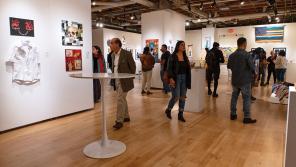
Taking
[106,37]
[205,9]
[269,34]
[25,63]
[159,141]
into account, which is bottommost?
[159,141]

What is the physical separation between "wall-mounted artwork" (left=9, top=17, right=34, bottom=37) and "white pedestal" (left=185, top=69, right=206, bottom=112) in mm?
3449

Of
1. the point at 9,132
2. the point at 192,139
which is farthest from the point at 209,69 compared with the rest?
the point at 9,132

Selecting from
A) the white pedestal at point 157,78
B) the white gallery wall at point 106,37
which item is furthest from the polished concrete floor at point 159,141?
the white gallery wall at point 106,37

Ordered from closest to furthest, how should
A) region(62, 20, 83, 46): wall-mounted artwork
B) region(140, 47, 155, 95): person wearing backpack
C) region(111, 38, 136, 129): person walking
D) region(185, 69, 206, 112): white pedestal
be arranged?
region(111, 38, 136, 129): person walking
region(62, 20, 83, 46): wall-mounted artwork
region(185, 69, 206, 112): white pedestal
region(140, 47, 155, 95): person wearing backpack

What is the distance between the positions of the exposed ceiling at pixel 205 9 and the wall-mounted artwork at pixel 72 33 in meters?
3.58

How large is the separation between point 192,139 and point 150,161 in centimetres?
102

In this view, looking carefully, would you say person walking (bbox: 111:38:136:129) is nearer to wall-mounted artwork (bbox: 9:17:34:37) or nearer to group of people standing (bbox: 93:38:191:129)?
group of people standing (bbox: 93:38:191:129)

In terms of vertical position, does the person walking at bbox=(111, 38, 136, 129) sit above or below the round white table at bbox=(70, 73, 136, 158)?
above

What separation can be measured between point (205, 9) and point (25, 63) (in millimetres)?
9251

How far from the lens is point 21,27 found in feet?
13.6

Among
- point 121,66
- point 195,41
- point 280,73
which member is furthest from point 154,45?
point 195,41

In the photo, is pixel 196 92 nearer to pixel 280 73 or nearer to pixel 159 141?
pixel 159 141

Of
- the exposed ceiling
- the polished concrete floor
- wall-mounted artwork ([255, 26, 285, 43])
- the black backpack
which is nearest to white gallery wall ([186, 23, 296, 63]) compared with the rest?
wall-mounted artwork ([255, 26, 285, 43])

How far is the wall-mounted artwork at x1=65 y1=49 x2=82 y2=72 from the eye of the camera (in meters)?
5.05
